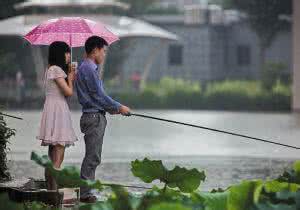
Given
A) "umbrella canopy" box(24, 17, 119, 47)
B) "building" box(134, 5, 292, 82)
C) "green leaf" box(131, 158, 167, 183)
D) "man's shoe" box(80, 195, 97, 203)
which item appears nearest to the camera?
"green leaf" box(131, 158, 167, 183)

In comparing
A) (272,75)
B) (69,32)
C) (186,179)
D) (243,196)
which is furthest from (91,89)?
(272,75)

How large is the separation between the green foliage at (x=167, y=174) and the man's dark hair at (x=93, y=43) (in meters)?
4.41

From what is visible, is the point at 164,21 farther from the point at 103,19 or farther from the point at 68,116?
the point at 68,116

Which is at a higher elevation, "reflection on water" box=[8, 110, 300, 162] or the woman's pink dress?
the woman's pink dress

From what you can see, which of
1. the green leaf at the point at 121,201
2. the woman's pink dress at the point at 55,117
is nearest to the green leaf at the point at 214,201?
the green leaf at the point at 121,201

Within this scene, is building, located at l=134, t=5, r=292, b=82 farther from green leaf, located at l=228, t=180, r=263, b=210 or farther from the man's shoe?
green leaf, located at l=228, t=180, r=263, b=210

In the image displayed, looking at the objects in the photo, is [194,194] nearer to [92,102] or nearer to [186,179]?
[186,179]

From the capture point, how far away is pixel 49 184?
9.53 m

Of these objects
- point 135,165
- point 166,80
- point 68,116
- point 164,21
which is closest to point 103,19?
point 166,80

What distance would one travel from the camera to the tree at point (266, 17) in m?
61.7

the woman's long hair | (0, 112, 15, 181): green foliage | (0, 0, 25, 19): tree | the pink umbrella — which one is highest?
(0, 0, 25, 19): tree

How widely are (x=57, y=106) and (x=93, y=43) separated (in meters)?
0.66

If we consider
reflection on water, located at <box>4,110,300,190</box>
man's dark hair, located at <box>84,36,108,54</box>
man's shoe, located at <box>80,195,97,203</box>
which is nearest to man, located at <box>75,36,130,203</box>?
man's dark hair, located at <box>84,36,108,54</box>

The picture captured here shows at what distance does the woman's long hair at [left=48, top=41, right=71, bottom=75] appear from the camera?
10001 millimetres
